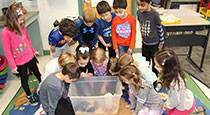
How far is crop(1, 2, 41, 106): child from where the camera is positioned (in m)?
1.76

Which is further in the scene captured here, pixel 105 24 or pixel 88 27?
pixel 105 24

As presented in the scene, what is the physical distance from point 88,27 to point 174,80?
42.0 inches

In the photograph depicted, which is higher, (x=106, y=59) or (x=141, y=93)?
(x=106, y=59)

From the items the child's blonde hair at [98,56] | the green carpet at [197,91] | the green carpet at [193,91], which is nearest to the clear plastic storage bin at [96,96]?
the child's blonde hair at [98,56]

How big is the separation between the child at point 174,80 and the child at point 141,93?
0.17 m

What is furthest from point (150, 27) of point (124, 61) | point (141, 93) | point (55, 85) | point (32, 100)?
point (32, 100)

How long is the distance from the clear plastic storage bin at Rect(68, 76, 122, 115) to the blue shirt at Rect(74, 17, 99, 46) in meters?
0.47

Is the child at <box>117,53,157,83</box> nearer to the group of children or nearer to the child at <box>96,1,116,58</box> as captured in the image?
the group of children

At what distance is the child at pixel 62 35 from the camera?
185 cm

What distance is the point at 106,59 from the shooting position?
1969 mm

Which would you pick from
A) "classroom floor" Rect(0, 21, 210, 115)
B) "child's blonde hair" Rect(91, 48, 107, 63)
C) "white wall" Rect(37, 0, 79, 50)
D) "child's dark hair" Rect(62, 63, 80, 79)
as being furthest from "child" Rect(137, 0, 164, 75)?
"white wall" Rect(37, 0, 79, 50)

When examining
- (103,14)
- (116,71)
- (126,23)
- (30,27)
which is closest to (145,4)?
(126,23)

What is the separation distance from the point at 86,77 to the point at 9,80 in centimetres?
133

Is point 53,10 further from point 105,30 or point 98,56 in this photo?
point 98,56
